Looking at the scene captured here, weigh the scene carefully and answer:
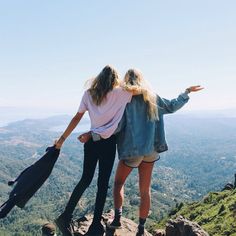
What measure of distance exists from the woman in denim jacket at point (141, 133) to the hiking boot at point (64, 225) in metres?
1.23

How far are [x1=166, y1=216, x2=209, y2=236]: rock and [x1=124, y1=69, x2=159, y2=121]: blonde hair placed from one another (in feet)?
11.3

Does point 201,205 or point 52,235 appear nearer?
point 52,235

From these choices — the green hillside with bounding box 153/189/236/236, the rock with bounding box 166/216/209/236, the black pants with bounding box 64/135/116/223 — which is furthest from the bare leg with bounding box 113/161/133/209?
the green hillside with bounding box 153/189/236/236

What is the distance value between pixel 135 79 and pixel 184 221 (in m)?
4.39

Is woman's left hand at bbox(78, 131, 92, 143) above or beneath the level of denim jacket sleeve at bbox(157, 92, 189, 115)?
beneath

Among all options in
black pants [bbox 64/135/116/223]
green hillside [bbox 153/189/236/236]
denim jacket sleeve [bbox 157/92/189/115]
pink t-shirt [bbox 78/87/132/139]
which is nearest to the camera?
pink t-shirt [bbox 78/87/132/139]

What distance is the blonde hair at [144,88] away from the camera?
976 centimetres

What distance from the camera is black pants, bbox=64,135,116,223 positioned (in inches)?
383

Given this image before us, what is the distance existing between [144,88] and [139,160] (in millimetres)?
1695

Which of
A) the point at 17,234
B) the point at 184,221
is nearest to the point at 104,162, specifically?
the point at 184,221

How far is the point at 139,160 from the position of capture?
9.98 meters

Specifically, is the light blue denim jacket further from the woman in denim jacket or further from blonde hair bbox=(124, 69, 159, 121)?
blonde hair bbox=(124, 69, 159, 121)

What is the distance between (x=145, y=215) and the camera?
10664mm

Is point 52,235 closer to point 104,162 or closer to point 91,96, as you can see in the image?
point 104,162
